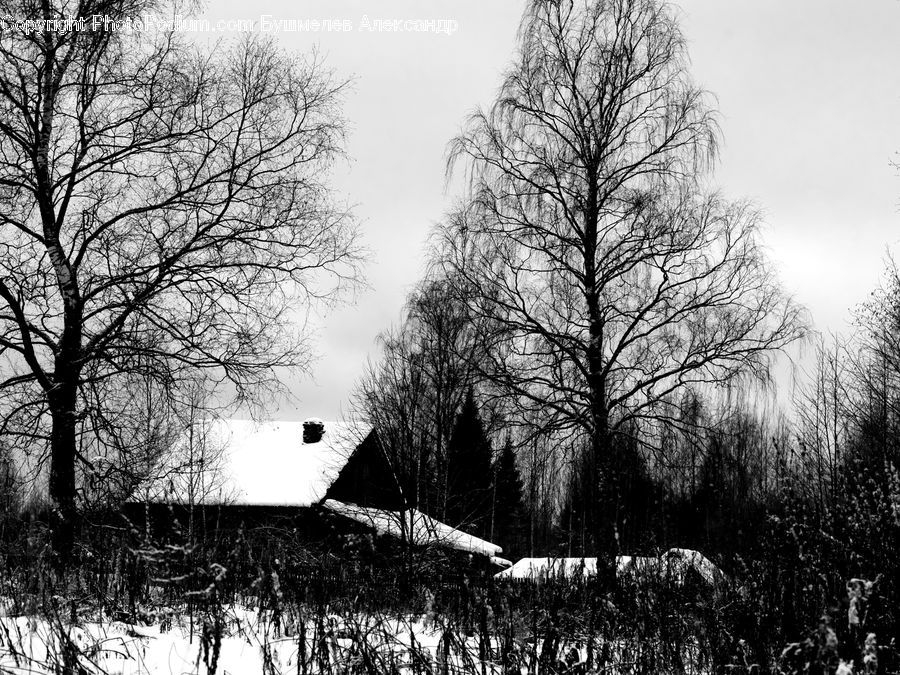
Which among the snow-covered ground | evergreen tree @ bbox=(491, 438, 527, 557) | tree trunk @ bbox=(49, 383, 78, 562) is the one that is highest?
tree trunk @ bbox=(49, 383, 78, 562)

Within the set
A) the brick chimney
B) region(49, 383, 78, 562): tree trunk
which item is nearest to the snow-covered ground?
region(49, 383, 78, 562): tree trunk

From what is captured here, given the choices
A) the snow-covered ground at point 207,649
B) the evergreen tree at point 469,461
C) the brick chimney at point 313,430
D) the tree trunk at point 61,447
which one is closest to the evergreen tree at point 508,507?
the evergreen tree at point 469,461

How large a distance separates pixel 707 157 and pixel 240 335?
381 inches

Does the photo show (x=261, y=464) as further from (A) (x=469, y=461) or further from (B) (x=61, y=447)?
(B) (x=61, y=447)

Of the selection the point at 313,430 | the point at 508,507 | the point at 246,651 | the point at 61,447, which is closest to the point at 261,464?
the point at 313,430

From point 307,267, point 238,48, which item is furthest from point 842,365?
point 238,48

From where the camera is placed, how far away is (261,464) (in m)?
29.8

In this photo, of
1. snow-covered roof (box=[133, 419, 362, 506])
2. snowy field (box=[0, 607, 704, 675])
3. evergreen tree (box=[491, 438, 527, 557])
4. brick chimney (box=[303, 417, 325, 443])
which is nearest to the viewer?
snowy field (box=[0, 607, 704, 675])

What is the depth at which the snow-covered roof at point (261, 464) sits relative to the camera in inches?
1056

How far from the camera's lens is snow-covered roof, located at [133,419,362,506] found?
88.0ft

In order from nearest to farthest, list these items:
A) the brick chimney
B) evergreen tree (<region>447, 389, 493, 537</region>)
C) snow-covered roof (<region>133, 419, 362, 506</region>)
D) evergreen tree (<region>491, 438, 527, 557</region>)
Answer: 1. evergreen tree (<region>447, 389, 493, 537</region>)
2. snow-covered roof (<region>133, 419, 362, 506</region>)
3. the brick chimney
4. evergreen tree (<region>491, 438, 527, 557</region>)

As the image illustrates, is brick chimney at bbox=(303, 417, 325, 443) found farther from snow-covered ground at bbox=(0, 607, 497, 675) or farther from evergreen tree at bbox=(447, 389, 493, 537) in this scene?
snow-covered ground at bbox=(0, 607, 497, 675)

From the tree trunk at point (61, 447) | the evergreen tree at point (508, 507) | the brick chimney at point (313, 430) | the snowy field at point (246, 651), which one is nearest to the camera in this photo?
the snowy field at point (246, 651)

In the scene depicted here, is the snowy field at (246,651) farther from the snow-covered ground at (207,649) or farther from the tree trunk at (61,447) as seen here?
the tree trunk at (61,447)
